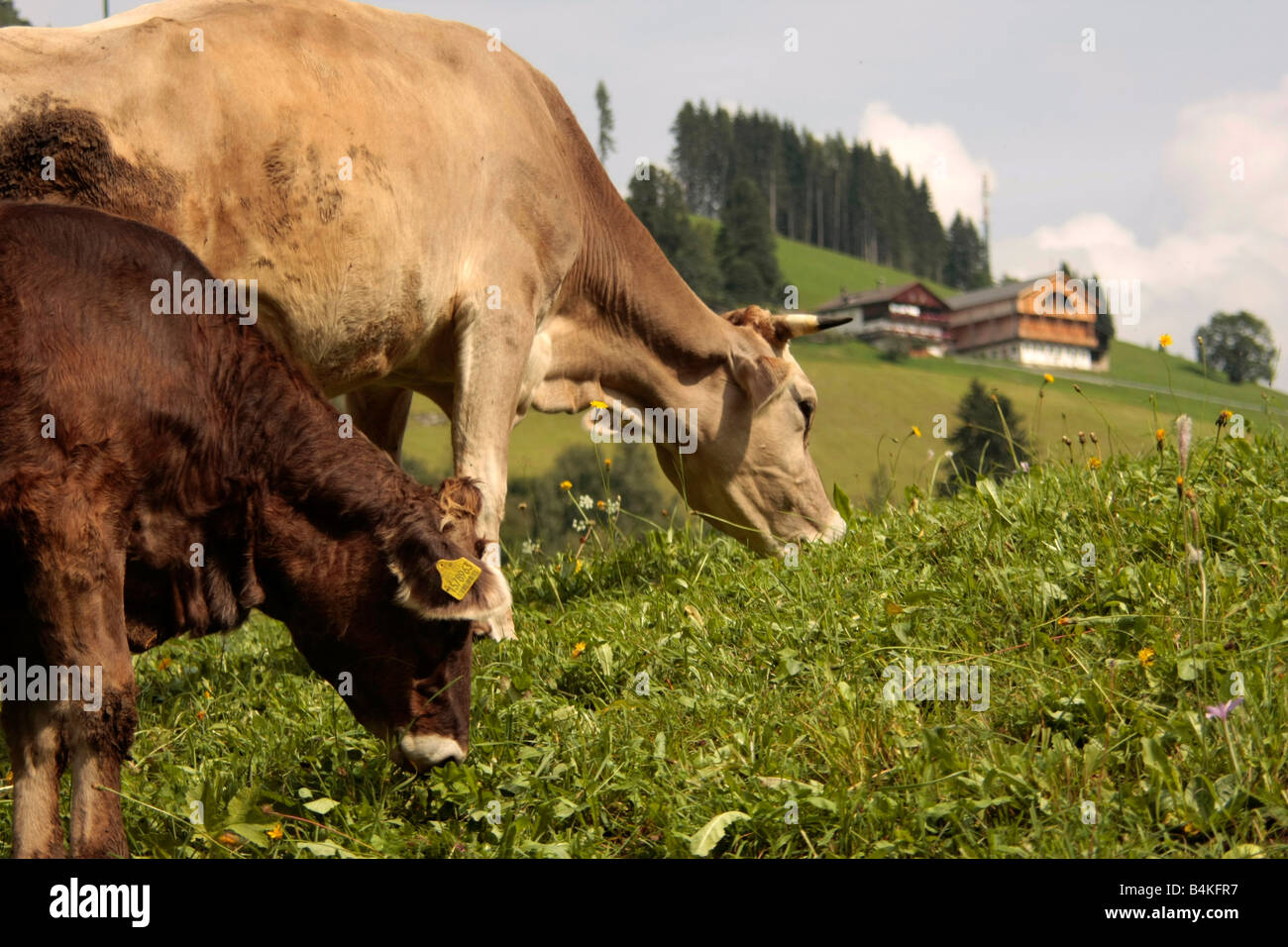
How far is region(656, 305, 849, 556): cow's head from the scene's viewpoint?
8.82 metres

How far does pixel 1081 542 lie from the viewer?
209 inches

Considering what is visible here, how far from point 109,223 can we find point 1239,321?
11358cm

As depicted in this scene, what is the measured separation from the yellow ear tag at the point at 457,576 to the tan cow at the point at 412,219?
1330mm

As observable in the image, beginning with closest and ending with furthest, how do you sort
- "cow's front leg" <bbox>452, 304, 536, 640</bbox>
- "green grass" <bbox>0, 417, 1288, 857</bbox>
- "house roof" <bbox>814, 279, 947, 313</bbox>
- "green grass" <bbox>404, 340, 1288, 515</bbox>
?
"green grass" <bbox>0, 417, 1288, 857</bbox>, "cow's front leg" <bbox>452, 304, 536, 640</bbox>, "green grass" <bbox>404, 340, 1288, 515</bbox>, "house roof" <bbox>814, 279, 947, 313</bbox>

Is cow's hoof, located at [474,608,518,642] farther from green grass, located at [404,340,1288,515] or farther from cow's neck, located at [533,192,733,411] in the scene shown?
green grass, located at [404,340,1288,515]

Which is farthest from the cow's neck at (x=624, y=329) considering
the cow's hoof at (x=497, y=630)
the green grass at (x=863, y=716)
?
the green grass at (x=863, y=716)

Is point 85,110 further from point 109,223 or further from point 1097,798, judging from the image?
point 1097,798

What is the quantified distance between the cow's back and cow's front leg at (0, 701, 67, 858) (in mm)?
2340

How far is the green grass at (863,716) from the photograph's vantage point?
3.50 meters

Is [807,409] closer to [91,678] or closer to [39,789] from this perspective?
[91,678]

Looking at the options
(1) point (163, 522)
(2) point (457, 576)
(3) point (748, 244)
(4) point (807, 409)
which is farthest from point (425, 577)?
(3) point (748, 244)

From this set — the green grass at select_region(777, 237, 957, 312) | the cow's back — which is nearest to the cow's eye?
→ the cow's back

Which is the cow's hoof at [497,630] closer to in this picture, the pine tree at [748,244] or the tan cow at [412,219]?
the tan cow at [412,219]

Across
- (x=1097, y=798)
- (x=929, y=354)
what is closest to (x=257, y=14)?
→ (x=1097, y=798)
